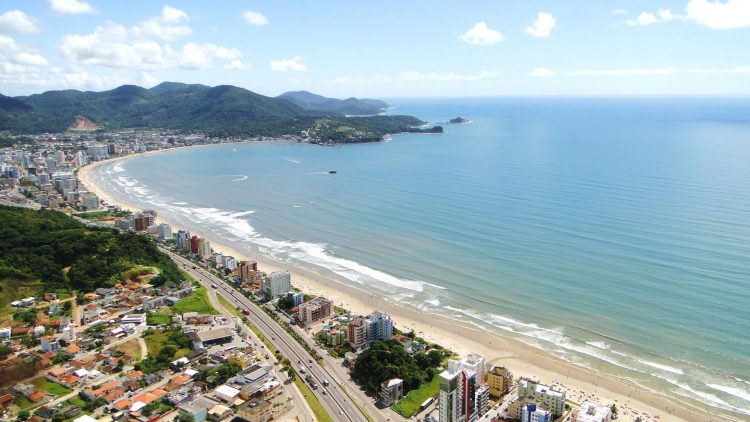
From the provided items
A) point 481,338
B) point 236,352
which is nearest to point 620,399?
point 481,338

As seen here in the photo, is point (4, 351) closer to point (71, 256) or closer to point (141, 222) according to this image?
point (71, 256)

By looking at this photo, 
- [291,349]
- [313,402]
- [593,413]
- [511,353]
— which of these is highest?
[593,413]

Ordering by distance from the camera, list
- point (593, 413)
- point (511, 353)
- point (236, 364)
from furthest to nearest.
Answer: point (511, 353) → point (236, 364) → point (593, 413)

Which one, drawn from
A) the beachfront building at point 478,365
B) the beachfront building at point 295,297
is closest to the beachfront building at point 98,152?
the beachfront building at point 295,297

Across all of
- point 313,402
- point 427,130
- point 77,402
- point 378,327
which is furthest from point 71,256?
point 427,130

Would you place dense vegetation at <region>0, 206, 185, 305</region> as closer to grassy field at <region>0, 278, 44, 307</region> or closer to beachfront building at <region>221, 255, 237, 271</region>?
grassy field at <region>0, 278, 44, 307</region>

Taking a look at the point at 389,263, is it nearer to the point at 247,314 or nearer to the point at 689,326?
the point at 247,314
